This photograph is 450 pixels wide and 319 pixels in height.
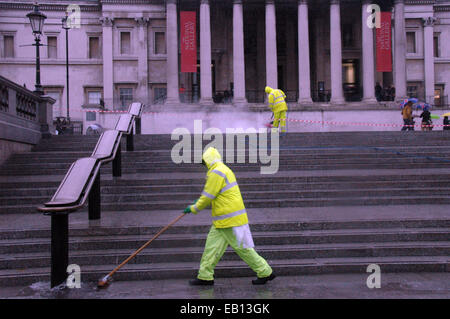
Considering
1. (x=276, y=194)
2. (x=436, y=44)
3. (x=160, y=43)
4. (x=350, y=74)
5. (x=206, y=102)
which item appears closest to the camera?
(x=276, y=194)

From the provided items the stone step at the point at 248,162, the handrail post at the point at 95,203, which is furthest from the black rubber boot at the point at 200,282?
the stone step at the point at 248,162

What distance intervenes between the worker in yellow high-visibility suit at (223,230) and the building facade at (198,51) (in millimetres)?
26644

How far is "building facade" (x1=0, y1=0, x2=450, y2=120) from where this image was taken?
112 ft

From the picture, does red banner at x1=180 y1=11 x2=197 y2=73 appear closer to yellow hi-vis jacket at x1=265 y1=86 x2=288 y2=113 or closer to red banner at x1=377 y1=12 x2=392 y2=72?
red banner at x1=377 y1=12 x2=392 y2=72

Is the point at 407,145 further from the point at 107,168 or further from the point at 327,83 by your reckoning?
the point at 327,83

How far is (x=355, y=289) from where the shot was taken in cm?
582

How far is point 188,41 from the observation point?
30.2 metres

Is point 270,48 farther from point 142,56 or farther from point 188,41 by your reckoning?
point 142,56

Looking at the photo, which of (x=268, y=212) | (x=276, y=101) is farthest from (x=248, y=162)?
(x=276, y=101)

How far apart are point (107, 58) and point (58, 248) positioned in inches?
1232

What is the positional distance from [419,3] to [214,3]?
16539 mm

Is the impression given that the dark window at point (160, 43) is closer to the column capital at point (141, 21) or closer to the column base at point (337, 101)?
the column capital at point (141, 21)
